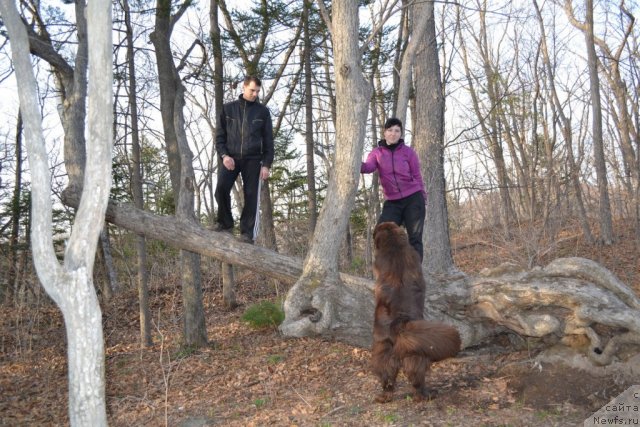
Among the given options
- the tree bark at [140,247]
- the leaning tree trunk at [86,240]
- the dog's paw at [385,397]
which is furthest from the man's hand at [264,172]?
the tree bark at [140,247]

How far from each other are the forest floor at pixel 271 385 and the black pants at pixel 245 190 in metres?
1.77

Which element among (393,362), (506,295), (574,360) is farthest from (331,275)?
(574,360)

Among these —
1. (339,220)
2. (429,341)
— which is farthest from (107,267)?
(429,341)

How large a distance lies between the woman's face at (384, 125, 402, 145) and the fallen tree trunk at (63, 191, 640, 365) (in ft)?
5.82

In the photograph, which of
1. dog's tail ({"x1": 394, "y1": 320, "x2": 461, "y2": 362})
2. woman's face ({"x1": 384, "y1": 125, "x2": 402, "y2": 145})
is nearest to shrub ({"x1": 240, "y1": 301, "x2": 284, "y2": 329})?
woman's face ({"x1": 384, "y1": 125, "x2": 402, "y2": 145})

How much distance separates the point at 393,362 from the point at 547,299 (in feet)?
6.31

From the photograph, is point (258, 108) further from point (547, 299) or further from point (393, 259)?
point (547, 299)

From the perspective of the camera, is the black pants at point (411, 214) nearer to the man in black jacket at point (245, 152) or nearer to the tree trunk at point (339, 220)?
the tree trunk at point (339, 220)

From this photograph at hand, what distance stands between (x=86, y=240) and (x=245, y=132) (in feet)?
10.6

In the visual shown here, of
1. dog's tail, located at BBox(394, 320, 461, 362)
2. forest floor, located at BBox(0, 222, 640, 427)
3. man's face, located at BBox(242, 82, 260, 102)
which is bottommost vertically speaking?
forest floor, located at BBox(0, 222, 640, 427)

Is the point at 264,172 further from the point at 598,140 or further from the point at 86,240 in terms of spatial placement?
the point at 598,140

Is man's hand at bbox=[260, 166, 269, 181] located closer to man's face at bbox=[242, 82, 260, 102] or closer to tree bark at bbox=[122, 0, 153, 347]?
man's face at bbox=[242, 82, 260, 102]

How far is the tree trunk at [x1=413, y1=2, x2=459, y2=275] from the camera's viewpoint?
8.37m

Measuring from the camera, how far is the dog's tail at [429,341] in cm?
493
